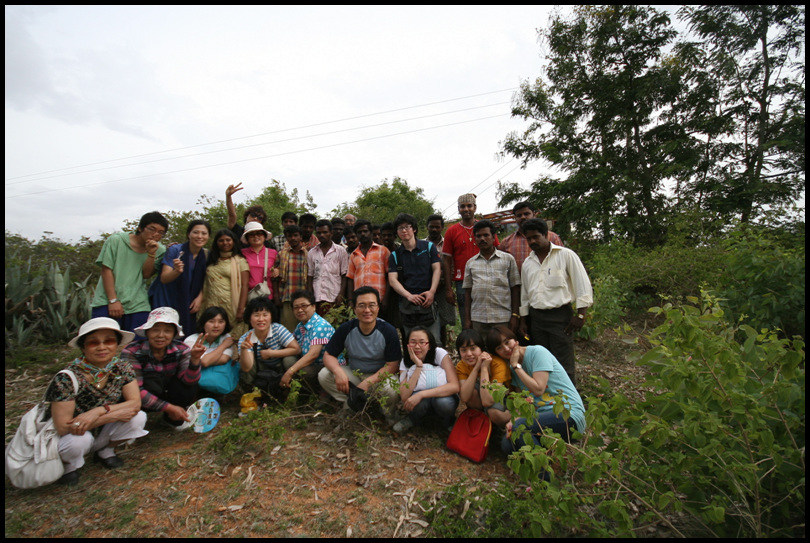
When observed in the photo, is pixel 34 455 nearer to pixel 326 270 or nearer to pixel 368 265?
pixel 326 270

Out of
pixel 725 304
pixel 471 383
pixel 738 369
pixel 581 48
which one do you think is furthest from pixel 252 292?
pixel 581 48

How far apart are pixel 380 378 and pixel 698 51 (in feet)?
44.1

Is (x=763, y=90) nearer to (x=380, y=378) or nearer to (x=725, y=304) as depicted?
(x=725, y=304)

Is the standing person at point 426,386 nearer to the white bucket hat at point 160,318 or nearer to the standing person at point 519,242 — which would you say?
the standing person at point 519,242

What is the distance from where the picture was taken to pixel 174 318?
11.8ft

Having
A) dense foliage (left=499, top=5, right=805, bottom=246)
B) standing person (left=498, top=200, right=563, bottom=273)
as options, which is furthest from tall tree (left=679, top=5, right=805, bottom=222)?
standing person (left=498, top=200, right=563, bottom=273)

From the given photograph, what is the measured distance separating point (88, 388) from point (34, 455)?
51cm

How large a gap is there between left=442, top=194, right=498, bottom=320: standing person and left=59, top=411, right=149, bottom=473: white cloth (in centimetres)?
340

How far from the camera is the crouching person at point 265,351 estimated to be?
4059 millimetres

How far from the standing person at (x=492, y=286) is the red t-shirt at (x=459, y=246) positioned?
59 cm

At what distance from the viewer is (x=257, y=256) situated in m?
4.74

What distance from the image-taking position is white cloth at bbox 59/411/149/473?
9.41ft

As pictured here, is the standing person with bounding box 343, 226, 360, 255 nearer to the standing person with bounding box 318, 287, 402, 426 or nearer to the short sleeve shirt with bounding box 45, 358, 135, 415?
the standing person with bounding box 318, 287, 402, 426

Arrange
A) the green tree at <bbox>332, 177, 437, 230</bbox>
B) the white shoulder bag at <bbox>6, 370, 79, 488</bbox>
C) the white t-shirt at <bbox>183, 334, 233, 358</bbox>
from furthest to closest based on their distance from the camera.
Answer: the green tree at <bbox>332, 177, 437, 230</bbox>
the white t-shirt at <bbox>183, 334, 233, 358</bbox>
the white shoulder bag at <bbox>6, 370, 79, 488</bbox>
